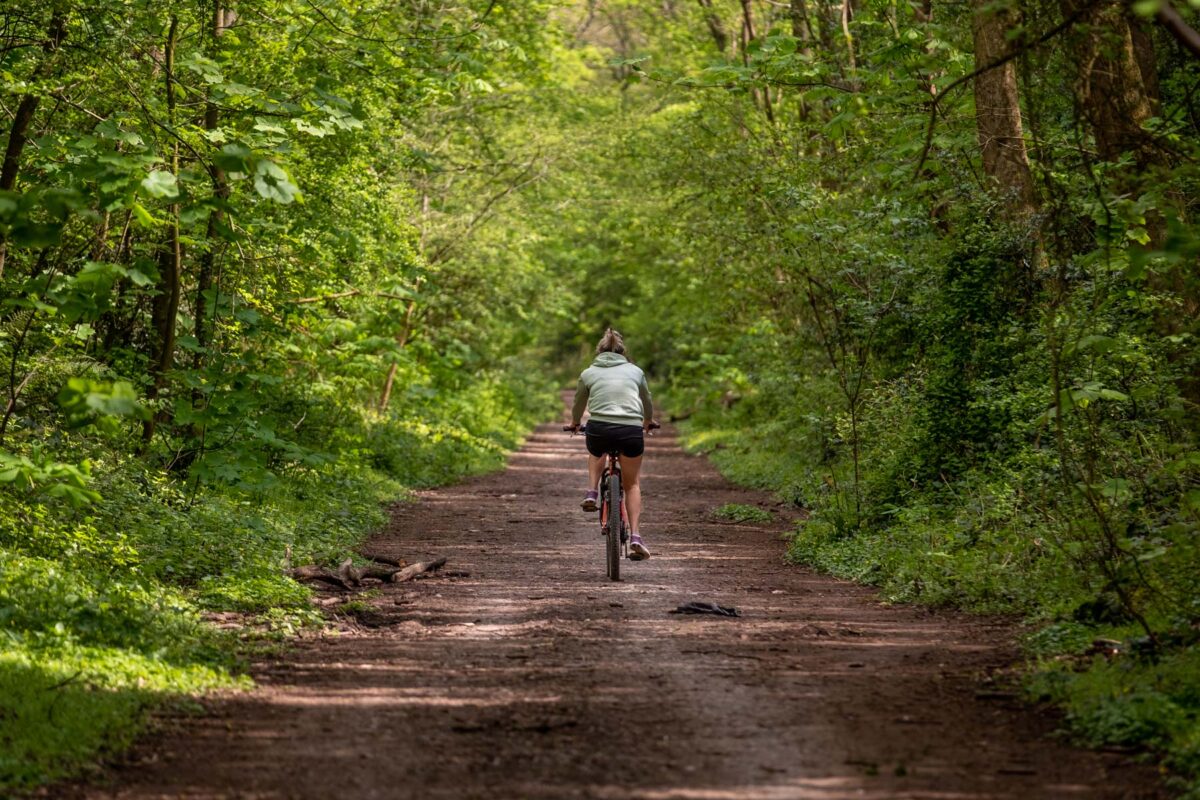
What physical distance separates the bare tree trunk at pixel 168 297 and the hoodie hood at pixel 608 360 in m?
4.18

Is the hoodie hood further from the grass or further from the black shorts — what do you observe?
the grass

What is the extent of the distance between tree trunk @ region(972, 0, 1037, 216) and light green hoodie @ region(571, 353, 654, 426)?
5238 millimetres

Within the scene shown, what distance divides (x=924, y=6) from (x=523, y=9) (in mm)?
7517

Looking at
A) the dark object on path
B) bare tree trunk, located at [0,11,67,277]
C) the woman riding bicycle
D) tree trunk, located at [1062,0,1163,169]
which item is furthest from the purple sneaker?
bare tree trunk, located at [0,11,67,277]

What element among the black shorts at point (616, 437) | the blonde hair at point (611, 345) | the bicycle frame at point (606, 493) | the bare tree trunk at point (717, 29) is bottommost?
the bicycle frame at point (606, 493)

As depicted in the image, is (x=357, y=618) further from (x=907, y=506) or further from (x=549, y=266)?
(x=549, y=266)

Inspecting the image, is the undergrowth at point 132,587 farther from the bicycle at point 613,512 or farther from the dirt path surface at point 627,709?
the bicycle at point 613,512

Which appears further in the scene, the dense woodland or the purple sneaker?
the purple sneaker

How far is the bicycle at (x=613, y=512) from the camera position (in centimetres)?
1061

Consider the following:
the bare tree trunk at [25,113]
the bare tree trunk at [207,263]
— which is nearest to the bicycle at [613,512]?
the bare tree trunk at [207,263]

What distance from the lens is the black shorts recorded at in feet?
35.8

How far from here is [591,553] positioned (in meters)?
12.7

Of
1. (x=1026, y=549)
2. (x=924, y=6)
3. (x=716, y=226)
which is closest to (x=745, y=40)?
(x=716, y=226)

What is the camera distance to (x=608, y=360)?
37.2ft
